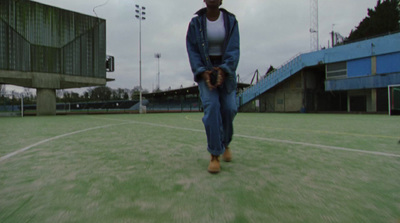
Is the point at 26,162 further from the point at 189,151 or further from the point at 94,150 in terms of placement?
the point at 189,151

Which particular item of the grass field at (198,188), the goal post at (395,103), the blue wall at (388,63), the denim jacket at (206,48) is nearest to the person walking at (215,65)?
the denim jacket at (206,48)

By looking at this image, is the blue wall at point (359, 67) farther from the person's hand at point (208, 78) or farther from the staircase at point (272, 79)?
the person's hand at point (208, 78)

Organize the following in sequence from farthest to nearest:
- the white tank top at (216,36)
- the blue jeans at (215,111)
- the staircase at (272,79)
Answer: the staircase at (272,79) < the white tank top at (216,36) < the blue jeans at (215,111)

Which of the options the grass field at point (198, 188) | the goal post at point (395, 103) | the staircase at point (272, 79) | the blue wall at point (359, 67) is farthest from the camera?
the staircase at point (272, 79)

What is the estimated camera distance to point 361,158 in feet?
7.48

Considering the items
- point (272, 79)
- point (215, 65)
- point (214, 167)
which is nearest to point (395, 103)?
point (272, 79)

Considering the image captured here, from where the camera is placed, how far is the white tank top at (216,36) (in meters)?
2.08

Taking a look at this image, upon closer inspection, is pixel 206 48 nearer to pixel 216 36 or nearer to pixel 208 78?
pixel 216 36

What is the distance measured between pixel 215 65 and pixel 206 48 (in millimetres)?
192

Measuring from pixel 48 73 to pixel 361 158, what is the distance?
2050 cm

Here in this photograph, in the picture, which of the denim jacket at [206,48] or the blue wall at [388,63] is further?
the blue wall at [388,63]

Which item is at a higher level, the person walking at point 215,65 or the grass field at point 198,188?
the person walking at point 215,65

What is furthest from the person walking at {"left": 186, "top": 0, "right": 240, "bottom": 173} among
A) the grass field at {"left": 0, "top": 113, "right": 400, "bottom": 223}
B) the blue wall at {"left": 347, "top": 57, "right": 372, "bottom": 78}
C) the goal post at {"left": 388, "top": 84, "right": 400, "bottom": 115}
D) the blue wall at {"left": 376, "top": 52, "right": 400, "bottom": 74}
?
the blue wall at {"left": 347, "top": 57, "right": 372, "bottom": 78}

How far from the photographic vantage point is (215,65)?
212cm
